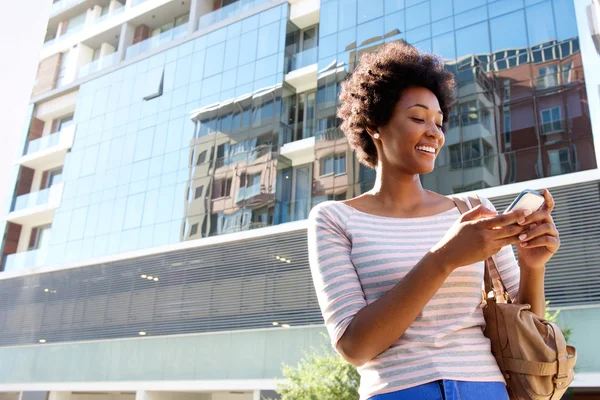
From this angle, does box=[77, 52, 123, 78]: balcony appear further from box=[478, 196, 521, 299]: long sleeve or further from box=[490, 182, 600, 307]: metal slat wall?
box=[478, 196, 521, 299]: long sleeve

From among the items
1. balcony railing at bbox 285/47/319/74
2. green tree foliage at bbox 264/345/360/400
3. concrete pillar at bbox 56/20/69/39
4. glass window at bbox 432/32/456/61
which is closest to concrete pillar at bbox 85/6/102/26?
concrete pillar at bbox 56/20/69/39

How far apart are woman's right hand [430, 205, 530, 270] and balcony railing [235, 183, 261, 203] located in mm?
17816

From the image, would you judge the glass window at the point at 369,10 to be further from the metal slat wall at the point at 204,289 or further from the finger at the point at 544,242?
the finger at the point at 544,242

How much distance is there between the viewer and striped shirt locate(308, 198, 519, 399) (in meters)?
1.42

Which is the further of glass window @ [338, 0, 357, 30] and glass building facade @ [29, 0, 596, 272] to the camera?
glass window @ [338, 0, 357, 30]

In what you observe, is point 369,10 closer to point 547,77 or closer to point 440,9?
point 440,9

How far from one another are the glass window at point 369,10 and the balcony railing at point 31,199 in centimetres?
1494

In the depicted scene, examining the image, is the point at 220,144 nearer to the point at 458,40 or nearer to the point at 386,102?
the point at 458,40

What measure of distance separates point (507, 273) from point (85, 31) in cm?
2992

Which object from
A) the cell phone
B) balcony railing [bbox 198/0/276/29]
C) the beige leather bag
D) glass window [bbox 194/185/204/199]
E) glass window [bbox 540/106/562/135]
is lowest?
the beige leather bag

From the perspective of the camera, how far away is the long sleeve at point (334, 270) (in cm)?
150

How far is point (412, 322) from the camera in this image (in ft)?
4.74

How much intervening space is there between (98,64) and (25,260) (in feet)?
29.3

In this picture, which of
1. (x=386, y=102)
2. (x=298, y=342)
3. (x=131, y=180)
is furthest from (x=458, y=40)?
(x=386, y=102)
